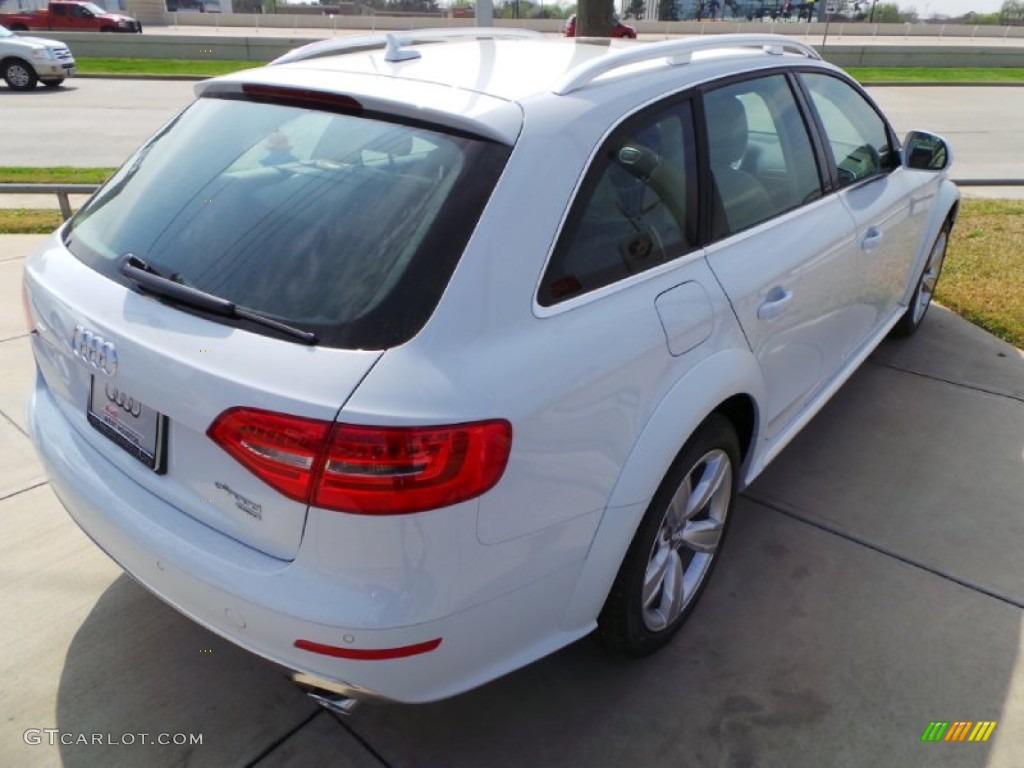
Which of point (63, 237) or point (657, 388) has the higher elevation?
point (63, 237)

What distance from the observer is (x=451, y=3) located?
6469cm

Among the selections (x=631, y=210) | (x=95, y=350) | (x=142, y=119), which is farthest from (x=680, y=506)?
(x=142, y=119)

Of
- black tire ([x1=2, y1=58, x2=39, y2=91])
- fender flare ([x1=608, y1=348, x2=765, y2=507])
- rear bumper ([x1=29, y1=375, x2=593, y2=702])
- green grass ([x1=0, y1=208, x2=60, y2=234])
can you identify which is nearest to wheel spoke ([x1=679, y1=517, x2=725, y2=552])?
fender flare ([x1=608, y1=348, x2=765, y2=507])

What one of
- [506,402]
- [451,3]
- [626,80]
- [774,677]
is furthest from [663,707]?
[451,3]

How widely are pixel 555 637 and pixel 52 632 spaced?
1.69 metres

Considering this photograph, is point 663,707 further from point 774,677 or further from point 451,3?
point 451,3

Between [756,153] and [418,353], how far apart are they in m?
1.80

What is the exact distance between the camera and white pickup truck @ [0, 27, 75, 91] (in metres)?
17.6

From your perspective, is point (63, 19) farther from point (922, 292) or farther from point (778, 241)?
point (778, 241)

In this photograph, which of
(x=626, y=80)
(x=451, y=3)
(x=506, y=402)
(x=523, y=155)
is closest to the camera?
(x=506, y=402)

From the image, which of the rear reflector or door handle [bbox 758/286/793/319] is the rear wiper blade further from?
door handle [bbox 758/286/793/319]

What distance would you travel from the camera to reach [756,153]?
9.52 feet

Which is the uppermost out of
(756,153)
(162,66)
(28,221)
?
(756,153)

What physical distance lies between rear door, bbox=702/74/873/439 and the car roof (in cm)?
16
